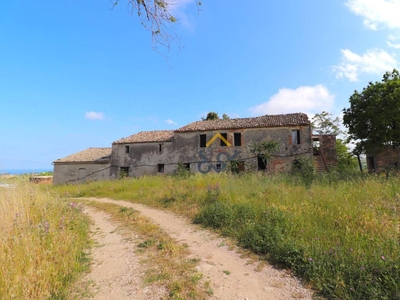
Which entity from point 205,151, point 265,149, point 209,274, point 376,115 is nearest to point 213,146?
point 205,151

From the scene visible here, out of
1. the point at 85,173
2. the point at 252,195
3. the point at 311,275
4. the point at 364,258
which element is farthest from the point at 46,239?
the point at 85,173

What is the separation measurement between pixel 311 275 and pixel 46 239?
413 cm

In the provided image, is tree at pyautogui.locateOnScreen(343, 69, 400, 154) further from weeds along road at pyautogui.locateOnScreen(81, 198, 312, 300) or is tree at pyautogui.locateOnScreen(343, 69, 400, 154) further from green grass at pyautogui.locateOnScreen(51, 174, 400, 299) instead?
weeds along road at pyautogui.locateOnScreen(81, 198, 312, 300)

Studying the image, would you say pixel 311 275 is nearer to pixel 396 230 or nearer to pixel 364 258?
pixel 364 258

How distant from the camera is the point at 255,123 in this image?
18641mm

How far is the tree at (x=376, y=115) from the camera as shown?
44.0 ft

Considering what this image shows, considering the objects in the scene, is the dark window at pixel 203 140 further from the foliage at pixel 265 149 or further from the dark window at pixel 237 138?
the foliage at pixel 265 149

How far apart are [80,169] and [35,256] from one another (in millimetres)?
21215

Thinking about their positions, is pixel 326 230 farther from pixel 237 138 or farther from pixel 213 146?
pixel 213 146

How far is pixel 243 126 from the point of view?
61.0 feet

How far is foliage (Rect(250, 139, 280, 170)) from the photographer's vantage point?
1716cm

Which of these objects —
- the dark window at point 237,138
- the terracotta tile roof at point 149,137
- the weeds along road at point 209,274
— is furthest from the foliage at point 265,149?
the weeds along road at point 209,274

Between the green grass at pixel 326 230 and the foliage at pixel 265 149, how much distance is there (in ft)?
34.7

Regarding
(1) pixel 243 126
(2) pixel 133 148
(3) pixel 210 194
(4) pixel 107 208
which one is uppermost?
(1) pixel 243 126
